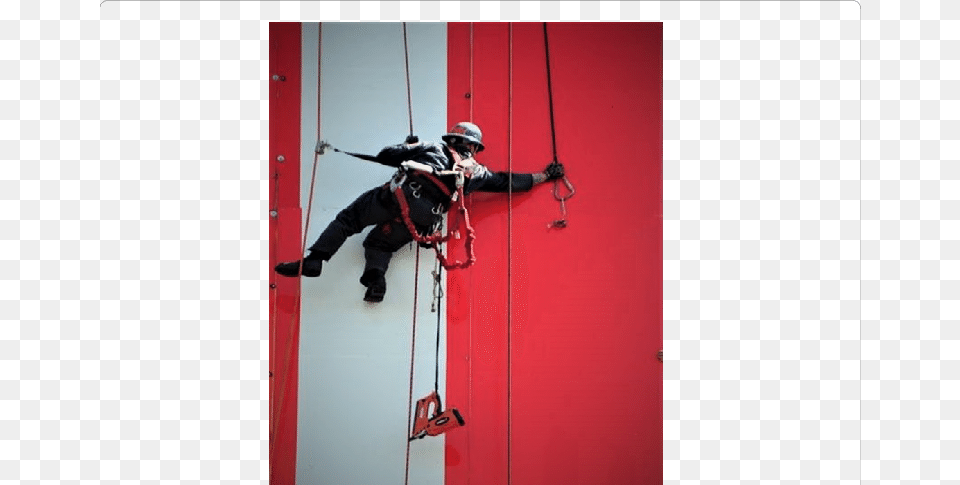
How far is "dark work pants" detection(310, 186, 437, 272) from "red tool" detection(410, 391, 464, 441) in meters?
0.46

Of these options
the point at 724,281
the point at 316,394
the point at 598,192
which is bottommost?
the point at 316,394

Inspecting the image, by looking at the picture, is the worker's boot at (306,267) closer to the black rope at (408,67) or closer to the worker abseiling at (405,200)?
the worker abseiling at (405,200)

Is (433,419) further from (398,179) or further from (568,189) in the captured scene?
(568,189)

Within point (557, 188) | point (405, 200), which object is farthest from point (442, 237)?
point (557, 188)

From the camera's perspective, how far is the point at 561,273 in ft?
7.33

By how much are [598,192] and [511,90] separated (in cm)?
46

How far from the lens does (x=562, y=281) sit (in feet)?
7.32

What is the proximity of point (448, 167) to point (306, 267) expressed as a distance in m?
0.56

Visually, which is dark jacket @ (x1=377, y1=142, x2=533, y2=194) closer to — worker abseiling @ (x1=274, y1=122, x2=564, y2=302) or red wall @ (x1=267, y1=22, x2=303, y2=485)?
worker abseiling @ (x1=274, y1=122, x2=564, y2=302)

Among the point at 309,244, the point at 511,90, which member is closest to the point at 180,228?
the point at 309,244

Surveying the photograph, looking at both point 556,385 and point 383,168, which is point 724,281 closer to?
point 556,385

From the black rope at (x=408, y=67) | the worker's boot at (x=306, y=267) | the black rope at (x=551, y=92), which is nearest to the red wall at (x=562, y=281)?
the black rope at (x=551, y=92)

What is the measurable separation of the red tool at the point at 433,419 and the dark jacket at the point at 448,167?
0.71m

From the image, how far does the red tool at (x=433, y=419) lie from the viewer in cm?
215
